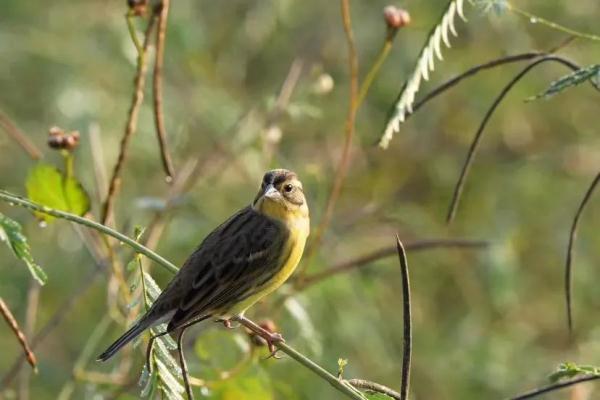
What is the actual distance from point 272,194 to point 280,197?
71 millimetres

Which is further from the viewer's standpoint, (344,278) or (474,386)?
(474,386)

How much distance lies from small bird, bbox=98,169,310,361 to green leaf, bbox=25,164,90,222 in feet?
1.17

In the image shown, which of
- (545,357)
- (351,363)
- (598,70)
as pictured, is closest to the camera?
(598,70)

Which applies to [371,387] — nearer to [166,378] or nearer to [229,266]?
[166,378]

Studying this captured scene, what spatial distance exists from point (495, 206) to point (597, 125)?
874 millimetres

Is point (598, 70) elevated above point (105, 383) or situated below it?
above

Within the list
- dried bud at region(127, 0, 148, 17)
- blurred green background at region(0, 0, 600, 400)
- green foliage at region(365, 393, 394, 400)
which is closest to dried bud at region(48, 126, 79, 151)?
dried bud at region(127, 0, 148, 17)

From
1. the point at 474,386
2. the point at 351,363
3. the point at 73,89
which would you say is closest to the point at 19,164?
the point at 73,89

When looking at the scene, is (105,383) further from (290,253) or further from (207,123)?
(207,123)

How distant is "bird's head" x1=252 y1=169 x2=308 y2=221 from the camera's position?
3928 mm

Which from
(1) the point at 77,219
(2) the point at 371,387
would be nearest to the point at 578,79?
(2) the point at 371,387

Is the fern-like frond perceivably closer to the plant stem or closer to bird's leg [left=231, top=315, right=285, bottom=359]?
the plant stem

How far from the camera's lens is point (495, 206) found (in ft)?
20.6

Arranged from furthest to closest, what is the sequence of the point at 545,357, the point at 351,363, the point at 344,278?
the point at 545,357 → the point at 351,363 → the point at 344,278
